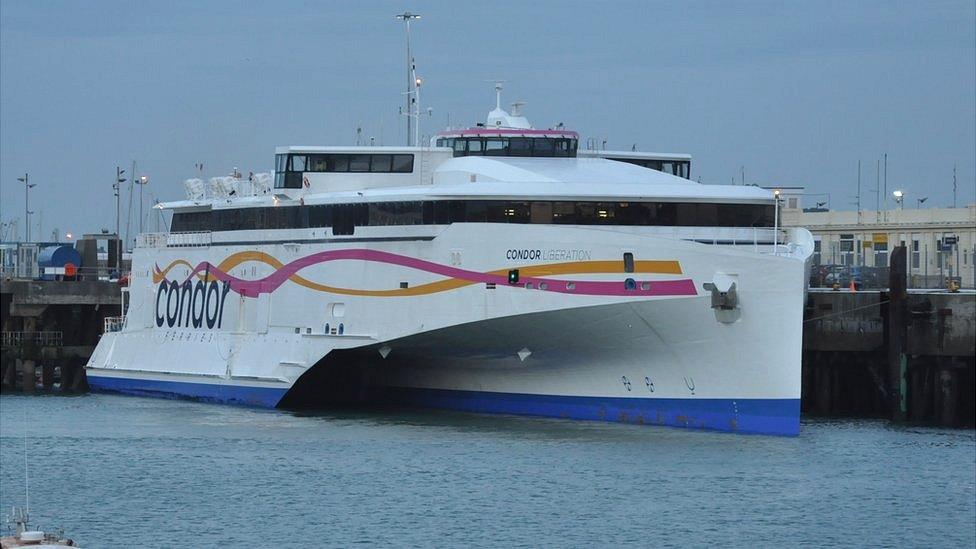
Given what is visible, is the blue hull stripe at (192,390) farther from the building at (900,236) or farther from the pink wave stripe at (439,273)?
the building at (900,236)

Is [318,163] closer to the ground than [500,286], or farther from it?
farther from it

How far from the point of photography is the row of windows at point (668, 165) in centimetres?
4516

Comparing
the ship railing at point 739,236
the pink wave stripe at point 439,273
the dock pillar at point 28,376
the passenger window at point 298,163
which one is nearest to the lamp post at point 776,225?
the ship railing at point 739,236

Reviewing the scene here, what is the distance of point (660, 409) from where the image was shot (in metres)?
37.3

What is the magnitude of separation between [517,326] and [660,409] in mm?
3282

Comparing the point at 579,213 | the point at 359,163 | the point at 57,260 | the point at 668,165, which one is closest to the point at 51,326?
the point at 57,260

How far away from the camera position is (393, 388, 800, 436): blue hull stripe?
36.0 meters

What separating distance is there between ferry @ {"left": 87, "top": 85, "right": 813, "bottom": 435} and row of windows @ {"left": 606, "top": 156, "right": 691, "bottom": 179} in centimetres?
5

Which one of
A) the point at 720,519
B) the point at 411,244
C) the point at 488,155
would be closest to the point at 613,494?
the point at 720,519

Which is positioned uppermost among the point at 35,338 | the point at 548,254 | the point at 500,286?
the point at 548,254

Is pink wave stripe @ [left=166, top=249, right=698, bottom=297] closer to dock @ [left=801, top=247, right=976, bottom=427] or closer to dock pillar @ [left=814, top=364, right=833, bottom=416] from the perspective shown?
dock @ [left=801, top=247, right=976, bottom=427]

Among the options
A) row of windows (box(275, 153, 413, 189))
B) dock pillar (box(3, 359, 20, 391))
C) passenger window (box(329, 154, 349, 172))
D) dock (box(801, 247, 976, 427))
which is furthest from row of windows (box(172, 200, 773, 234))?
dock pillar (box(3, 359, 20, 391))

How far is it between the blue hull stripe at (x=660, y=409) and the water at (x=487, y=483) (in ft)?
1.17

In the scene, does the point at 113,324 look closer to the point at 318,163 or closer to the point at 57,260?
the point at 318,163
